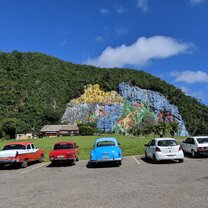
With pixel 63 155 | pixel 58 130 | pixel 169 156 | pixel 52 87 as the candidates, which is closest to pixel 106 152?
pixel 63 155

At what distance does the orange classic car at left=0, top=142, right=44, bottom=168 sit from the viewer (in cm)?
2052

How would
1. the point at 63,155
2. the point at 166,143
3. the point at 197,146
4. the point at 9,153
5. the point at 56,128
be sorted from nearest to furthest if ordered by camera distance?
the point at 166,143, the point at 9,153, the point at 63,155, the point at 197,146, the point at 56,128

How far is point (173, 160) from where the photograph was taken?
21.9 metres

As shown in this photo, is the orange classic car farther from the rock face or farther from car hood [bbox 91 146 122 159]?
the rock face

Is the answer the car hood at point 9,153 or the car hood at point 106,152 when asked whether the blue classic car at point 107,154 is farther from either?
the car hood at point 9,153

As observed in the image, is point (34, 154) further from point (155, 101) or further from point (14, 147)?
point (155, 101)

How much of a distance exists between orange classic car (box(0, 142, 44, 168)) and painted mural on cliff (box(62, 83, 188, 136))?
8437 centimetres

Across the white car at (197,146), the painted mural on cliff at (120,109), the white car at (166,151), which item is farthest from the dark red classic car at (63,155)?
the painted mural on cliff at (120,109)

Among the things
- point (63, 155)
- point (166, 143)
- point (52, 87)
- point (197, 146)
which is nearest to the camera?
point (166, 143)

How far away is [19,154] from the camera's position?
20828 millimetres

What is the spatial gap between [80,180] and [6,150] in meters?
9.07

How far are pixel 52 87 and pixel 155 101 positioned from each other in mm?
37490

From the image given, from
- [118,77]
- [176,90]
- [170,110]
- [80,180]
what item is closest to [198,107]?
[176,90]

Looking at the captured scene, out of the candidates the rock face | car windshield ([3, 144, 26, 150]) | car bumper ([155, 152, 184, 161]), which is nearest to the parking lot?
car bumper ([155, 152, 184, 161])
